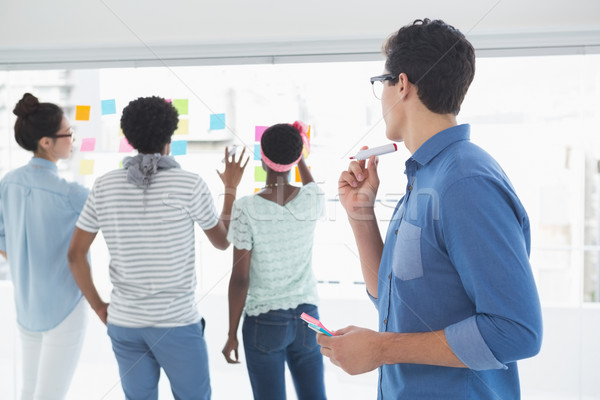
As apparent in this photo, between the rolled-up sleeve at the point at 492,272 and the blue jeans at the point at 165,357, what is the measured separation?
1102mm

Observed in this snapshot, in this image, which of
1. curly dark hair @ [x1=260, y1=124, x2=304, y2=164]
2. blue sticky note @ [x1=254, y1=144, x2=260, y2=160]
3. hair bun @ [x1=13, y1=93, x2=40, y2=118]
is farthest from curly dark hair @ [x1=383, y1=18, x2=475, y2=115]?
hair bun @ [x1=13, y1=93, x2=40, y2=118]

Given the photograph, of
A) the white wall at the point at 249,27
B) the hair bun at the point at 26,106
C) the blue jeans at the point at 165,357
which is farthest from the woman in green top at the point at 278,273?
the hair bun at the point at 26,106

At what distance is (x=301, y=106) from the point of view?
214 centimetres

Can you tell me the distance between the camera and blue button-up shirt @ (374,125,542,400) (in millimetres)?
654

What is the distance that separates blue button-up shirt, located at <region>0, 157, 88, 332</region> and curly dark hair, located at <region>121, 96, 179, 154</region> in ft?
1.42

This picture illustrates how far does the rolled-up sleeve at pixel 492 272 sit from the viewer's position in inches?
25.6

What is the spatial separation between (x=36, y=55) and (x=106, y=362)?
1693mm

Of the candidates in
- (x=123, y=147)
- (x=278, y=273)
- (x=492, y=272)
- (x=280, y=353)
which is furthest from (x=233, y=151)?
(x=492, y=272)

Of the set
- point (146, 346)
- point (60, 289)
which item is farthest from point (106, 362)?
point (146, 346)

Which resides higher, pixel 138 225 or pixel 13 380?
pixel 138 225

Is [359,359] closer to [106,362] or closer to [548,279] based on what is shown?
[106,362]

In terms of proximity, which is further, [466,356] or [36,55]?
[36,55]

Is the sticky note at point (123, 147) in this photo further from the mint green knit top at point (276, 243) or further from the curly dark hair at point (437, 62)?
the curly dark hair at point (437, 62)

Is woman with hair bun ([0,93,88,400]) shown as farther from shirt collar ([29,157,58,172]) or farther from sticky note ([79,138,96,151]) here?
sticky note ([79,138,96,151])
